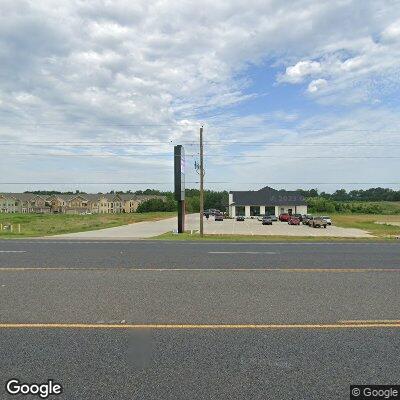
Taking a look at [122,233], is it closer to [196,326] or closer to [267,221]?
[267,221]

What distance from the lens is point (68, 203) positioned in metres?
148

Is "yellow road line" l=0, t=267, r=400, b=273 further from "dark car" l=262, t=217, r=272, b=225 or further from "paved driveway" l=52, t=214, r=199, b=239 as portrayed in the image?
"dark car" l=262, t=217, r=272, b=225

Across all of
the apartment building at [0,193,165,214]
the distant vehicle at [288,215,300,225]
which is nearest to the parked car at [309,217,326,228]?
the distant vehicle at [288,215,300,225]

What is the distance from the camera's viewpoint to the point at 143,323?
5566 millimetres

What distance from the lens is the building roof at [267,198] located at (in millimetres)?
77500

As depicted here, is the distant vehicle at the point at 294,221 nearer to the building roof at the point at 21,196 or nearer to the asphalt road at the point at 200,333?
the asphalt road at the point at 200,333

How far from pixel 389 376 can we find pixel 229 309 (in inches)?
114

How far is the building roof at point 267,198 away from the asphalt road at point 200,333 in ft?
224

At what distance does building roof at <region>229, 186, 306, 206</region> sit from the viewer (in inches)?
3051

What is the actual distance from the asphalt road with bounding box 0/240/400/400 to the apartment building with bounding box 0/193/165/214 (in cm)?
14004

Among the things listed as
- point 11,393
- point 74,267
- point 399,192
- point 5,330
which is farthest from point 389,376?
point 399,192

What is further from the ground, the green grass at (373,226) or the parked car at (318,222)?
the parked car at (318,222)

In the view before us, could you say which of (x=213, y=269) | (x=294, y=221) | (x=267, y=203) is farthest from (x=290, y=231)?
(x=267, y=203)

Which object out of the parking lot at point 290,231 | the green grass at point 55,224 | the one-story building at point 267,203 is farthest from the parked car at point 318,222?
the one-story building at point 267,203
